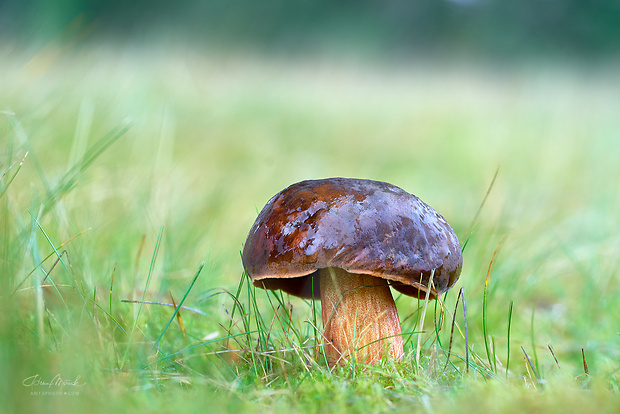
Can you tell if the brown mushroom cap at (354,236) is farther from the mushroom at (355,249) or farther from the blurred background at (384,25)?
the blurred background at (384,25)

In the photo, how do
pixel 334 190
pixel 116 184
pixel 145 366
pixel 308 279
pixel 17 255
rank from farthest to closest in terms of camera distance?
pixel 116 184, pixel 308 279, pixel 17 255, pixel 334 190, pixel 145 366

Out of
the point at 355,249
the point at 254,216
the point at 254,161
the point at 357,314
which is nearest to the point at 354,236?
the point at 355,249

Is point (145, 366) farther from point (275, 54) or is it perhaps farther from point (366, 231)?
point (275, 54)

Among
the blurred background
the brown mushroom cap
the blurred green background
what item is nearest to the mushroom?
the brown mushroom cap

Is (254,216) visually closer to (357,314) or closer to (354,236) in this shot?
(357,314)

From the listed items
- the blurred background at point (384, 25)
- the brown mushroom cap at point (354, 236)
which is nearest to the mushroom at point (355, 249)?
the brown mushroom cap at point (354, 236)

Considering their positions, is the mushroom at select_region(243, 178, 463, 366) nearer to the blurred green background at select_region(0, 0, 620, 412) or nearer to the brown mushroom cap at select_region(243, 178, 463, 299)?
the brown mushroom cap at select_region(243, 178, 463, 299)

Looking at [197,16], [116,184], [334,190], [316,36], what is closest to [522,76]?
[316,36]
